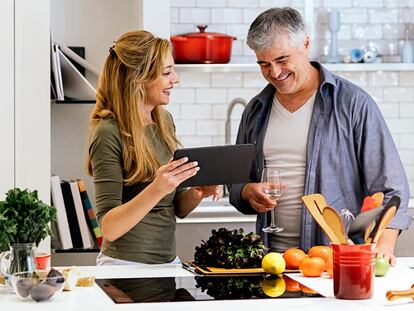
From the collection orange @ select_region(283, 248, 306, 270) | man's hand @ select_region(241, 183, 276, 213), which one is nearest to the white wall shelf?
man's hand @ select_region(241, 183, 276, 213)

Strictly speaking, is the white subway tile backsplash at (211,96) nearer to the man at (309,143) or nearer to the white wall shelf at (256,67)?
the white wall shelf at (256,67)

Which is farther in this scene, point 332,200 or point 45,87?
point 45,87

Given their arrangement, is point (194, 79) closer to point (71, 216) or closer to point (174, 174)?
point (71, 216)

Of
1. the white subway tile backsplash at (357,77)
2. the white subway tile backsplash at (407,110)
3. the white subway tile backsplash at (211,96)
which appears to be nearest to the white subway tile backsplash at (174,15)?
the white subway tile backsplash at (211,96)

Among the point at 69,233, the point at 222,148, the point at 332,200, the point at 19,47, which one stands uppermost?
the point at 19,47

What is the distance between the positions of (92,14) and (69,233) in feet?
4.70

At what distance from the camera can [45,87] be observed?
4.94m

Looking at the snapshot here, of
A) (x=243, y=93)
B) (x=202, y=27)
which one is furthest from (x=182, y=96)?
(x=202, y=27)

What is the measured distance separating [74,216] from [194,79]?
1.32 meters

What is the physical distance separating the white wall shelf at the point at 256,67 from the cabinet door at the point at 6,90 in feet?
4.32

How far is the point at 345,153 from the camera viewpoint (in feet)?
12.8

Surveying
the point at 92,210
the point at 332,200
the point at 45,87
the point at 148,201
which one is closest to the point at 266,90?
the point at 332,200

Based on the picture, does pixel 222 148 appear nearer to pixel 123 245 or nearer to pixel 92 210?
pixel 123 245

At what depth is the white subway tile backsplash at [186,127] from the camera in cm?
611
